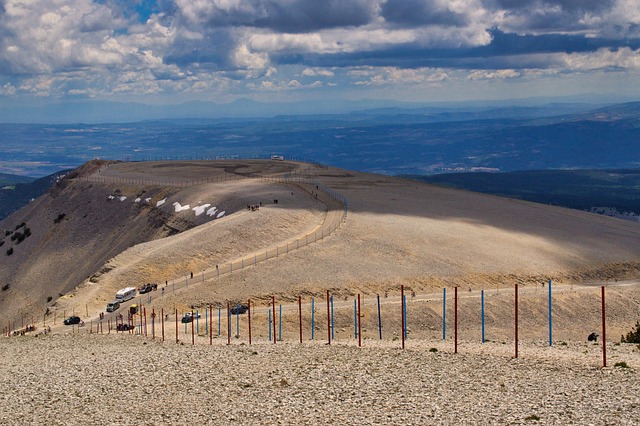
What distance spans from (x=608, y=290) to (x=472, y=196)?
5329cm

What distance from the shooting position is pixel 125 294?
246ft

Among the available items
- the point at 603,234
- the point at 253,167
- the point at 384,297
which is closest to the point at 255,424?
the point at 384,297

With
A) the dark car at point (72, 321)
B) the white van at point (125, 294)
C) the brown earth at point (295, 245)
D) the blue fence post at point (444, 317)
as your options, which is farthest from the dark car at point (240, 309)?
the blue fence post at point (444, 317)

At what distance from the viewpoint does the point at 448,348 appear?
141 ft

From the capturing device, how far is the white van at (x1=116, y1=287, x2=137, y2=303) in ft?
246

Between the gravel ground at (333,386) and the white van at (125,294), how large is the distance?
93.4ft

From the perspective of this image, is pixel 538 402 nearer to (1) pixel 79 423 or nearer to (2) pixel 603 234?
(1) pixel 79 423

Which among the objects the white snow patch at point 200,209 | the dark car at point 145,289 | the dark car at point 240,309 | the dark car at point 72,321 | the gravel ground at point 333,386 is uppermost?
the white snow patch at point 200,209

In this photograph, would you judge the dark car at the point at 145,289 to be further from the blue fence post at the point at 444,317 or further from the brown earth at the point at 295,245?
the blue fence post at the point at 444,317

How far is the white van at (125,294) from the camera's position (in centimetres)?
7500

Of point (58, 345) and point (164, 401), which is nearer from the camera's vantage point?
point (164, 401)

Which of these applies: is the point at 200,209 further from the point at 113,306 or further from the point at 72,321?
the point at 72,321

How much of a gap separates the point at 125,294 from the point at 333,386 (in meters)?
43.2

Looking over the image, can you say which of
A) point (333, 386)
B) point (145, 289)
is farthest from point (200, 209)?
point (333, 386)
